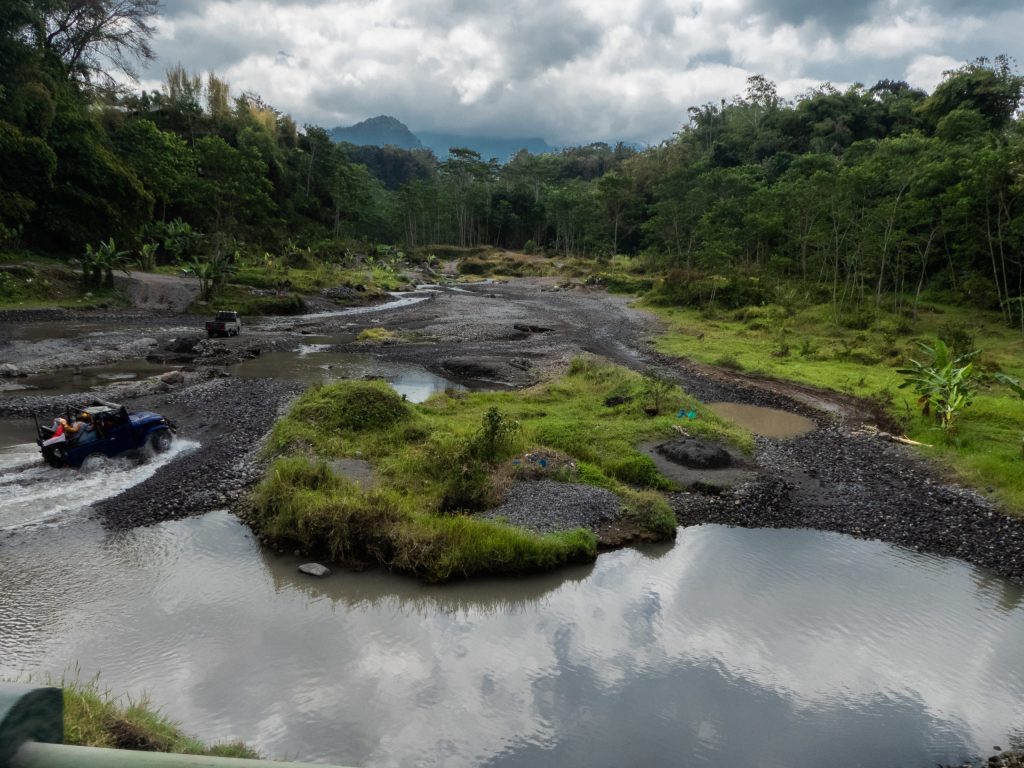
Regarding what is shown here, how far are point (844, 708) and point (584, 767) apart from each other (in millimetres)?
4417

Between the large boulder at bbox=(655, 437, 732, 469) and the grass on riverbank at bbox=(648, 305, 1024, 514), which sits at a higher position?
the grass on riverbank at bbox=(648, 305, 1024, 514)

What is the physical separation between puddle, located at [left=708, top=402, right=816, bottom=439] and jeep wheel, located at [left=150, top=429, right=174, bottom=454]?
18.6 meters

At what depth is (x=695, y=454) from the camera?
63.0 ft

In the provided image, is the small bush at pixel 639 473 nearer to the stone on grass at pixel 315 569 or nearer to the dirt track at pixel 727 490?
the dirt track at pixel 727 490

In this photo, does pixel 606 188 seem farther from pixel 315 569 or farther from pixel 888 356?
pixel 315 569

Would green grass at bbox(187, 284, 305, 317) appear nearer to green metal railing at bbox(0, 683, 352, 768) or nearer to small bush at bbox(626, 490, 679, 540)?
small bush at bbox(626, 490, 679, 540)

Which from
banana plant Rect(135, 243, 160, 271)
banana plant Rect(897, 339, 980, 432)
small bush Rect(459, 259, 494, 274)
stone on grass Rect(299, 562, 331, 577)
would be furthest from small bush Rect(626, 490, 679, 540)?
small bush Rect(459, 259, 494, 274)

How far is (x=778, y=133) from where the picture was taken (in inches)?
3706

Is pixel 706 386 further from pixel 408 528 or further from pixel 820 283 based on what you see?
pixel 820 283

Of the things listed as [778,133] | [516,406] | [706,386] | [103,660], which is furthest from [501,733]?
[778,133]

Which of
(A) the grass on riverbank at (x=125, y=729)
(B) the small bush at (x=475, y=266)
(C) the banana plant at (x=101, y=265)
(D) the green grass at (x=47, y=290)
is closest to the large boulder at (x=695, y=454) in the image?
(A) the grass on riverbank at (x=125, y=729)

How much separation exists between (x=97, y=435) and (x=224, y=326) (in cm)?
2151

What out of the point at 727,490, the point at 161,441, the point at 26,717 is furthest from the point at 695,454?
the point at 26,717

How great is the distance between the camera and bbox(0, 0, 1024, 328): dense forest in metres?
41.6
